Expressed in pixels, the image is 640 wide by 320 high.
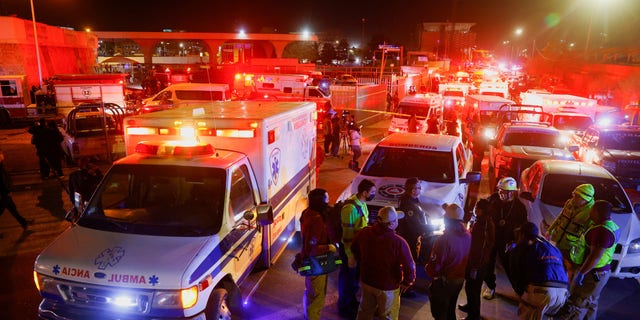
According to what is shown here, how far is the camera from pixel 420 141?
859cm

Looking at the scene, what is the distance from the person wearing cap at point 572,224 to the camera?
530cm

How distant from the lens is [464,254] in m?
4.79

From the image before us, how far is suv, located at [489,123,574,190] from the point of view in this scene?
35.9ft

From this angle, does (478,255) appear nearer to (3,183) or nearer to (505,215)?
(505,215)

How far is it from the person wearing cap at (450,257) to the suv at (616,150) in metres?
7.94

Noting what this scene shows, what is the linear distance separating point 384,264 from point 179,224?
2.25 m

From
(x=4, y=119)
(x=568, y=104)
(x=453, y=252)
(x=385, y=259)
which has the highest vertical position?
(x=568, y=104)

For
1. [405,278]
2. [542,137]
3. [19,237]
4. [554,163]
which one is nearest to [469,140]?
[542,137]

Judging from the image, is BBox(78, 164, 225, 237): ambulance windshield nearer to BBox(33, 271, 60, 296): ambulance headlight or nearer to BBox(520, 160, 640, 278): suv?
BBox(33, 271, 60, 296): ambulance headlight

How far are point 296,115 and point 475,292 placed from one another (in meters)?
3.98

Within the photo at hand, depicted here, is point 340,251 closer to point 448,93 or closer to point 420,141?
point 420,141

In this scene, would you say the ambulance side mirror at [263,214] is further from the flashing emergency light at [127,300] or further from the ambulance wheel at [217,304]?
the flashing emergency light at [127,300]

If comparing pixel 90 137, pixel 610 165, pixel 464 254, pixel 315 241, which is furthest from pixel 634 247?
pixel 90 137

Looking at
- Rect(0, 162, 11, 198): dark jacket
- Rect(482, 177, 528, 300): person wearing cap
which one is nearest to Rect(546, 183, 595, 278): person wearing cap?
Rect(482, 177, 528, 300): person wearing cap
